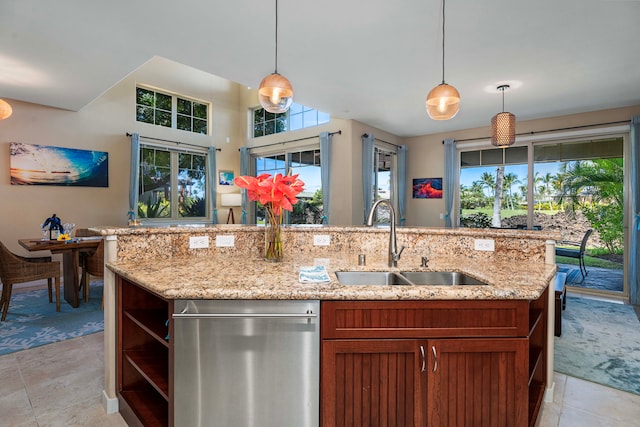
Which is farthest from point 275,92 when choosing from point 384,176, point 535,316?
point 384,176

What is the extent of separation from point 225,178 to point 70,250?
349cm

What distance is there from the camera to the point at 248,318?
1.27 meters

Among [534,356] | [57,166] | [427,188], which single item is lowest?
[534,356]

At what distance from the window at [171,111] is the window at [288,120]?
1085mm

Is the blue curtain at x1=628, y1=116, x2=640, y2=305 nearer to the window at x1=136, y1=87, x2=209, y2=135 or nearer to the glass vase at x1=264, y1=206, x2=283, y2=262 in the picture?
the glass vase at x1=264, y1=206, x2=283, y2=262

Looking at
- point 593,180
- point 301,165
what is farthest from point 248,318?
point 593,180

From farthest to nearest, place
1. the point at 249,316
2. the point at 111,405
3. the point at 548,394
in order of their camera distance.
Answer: the point at 548,394 < the point at 111,405 < the point at 249,316

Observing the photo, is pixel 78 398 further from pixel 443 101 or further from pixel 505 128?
pixel 505 128

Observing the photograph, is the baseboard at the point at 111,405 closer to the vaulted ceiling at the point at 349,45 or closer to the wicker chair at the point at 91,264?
the wicker chair at the point at 91,264

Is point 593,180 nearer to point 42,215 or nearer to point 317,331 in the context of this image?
point 317,331

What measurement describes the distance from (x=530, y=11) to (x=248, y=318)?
2772mm

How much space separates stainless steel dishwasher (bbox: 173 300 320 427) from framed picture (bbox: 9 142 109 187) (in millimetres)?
5053

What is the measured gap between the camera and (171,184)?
628 centimetres

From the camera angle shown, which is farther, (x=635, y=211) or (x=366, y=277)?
(x=635, y=211)
